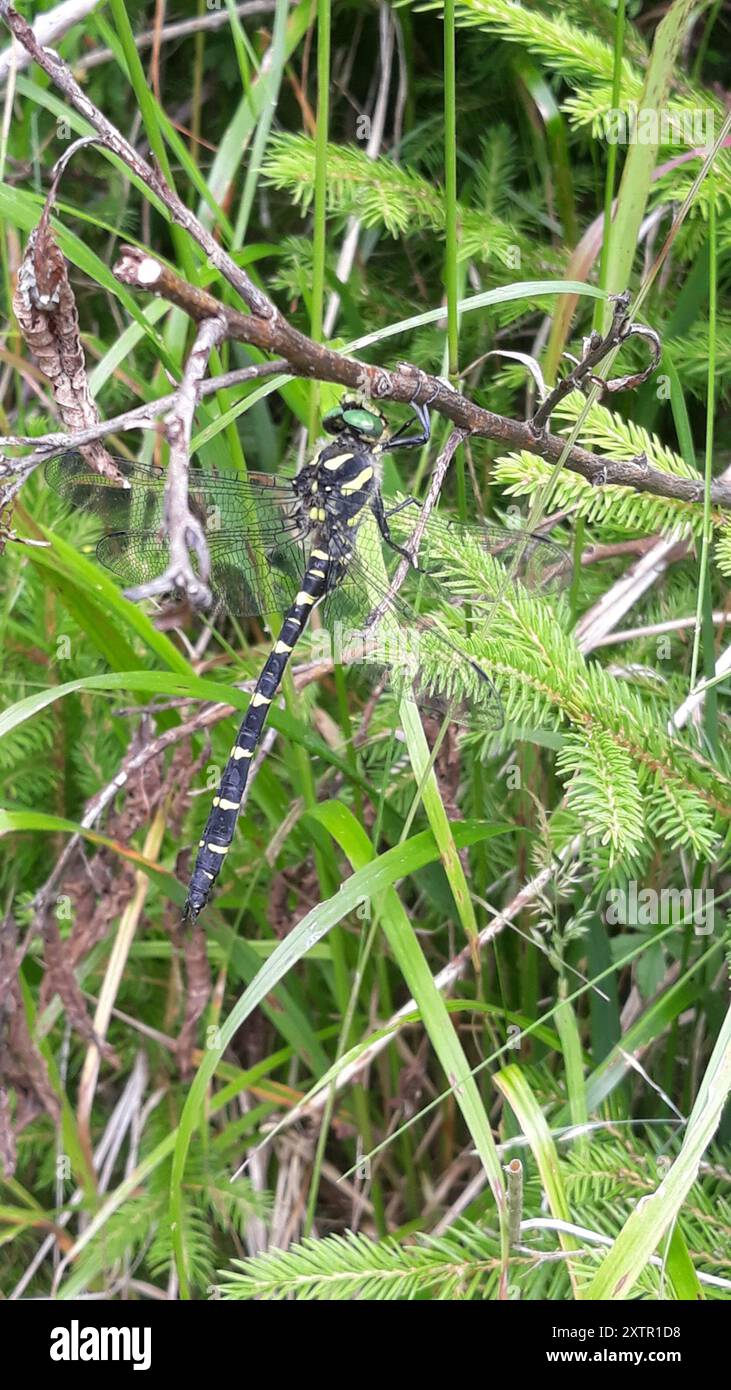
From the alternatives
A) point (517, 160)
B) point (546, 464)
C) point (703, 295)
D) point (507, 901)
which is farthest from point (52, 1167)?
point (517, 160)

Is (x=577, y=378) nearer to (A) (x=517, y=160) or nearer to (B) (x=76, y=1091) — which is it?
(A) (x=517, y=160)

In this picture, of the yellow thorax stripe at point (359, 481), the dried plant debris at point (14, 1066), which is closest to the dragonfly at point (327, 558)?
the yellow thorax stripe at point (359, 481)

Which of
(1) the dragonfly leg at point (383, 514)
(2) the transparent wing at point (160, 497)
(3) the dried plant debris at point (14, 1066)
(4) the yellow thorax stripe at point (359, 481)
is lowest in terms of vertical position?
(3) the dried plant debris at point (14, 1066)

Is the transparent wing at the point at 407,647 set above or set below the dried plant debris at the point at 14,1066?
above

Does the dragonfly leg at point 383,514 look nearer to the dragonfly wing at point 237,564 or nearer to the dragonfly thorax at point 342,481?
the dragonfly thorax at point 342,481

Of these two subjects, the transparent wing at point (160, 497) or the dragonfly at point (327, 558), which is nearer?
the dragonfly at point (327, 558)

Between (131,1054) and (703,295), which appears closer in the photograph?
(703,295)

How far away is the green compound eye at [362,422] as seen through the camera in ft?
4.14

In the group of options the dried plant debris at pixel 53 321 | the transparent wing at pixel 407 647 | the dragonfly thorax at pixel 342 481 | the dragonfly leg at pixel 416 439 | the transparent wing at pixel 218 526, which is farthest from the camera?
the transparent wing at pixel 218 526

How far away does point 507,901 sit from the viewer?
174 centimetres

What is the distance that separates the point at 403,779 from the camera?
160 cm

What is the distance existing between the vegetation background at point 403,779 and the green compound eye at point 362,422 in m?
0.08

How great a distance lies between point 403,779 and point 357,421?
0.58 m

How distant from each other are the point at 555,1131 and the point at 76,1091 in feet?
3.89
